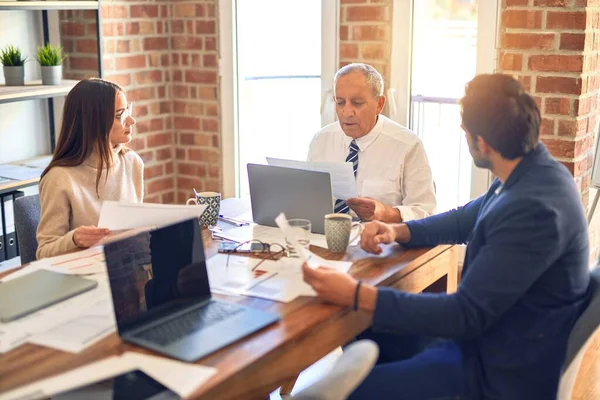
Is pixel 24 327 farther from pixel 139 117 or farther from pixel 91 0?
pixel 139 117

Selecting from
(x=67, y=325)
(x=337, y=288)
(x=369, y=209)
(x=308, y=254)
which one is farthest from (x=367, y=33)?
(x=67, y=325)

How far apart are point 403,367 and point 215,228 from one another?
0.85 metres

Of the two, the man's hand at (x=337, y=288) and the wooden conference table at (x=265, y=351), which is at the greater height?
the man's hand at (x=337, y=288)

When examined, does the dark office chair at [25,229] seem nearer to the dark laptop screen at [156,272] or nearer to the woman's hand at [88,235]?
the woman's hand at [88,235]

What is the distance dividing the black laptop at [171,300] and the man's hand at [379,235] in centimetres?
54

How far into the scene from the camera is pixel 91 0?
11.3 feet

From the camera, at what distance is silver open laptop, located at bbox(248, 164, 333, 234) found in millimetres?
2268

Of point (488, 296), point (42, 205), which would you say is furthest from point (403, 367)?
point (42, 205)

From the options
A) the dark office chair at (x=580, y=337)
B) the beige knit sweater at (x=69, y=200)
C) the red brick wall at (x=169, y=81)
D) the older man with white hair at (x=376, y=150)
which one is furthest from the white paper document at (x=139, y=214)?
the red brick wall at (x=169, y=81)

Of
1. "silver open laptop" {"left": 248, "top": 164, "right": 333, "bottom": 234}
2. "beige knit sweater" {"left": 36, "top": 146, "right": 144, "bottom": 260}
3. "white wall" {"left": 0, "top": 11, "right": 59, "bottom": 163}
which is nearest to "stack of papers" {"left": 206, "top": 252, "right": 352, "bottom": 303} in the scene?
"silver open laptop" {"left": 248, "top": 164, "right": 333, "bottom": 234}

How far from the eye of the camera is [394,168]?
8.98 ft

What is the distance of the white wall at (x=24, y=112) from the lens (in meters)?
3.50

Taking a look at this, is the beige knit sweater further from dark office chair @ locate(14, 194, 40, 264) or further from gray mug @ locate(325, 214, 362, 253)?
gray mug @ locate(325, 214, 362, 253)

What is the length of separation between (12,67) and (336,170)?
1.65 meters
